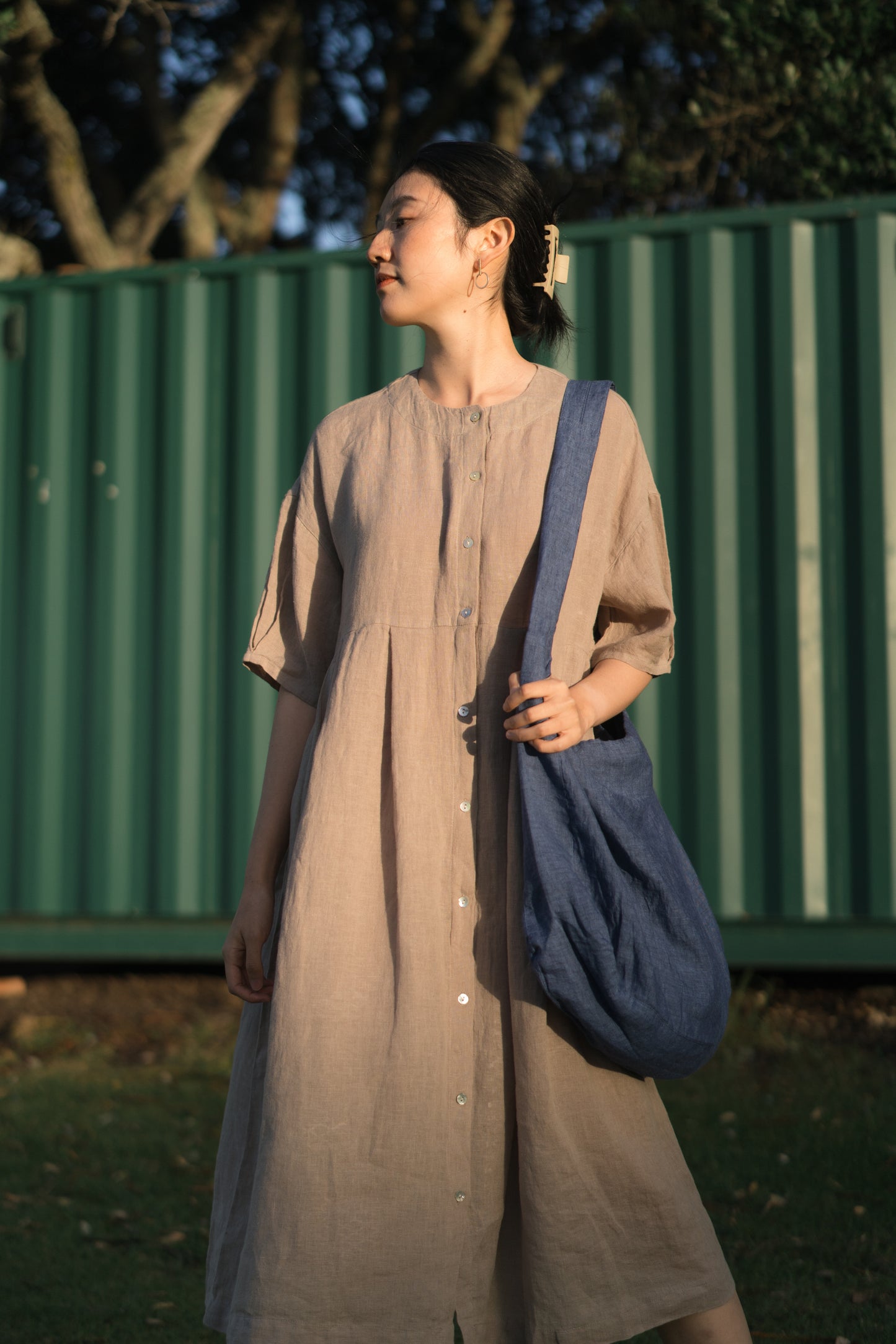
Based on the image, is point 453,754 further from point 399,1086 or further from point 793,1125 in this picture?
point 793,1125

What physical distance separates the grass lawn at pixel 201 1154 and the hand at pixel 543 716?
1.64 m

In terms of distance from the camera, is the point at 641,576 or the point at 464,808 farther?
the point at 641,576

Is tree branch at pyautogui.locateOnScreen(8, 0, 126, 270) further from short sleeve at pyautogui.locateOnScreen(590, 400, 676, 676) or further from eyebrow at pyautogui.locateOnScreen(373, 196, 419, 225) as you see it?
short sleeve at pyautogui.locateOnScreen(590, 400, 676, 676)

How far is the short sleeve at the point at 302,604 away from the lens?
6.48 ft

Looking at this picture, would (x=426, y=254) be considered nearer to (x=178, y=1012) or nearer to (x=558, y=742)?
(x=558, y=742)

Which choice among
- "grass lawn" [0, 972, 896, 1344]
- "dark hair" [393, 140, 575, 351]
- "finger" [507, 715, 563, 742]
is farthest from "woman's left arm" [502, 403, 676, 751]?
"grass lawn" [0, 972, 896, 1344]

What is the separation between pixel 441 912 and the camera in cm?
171

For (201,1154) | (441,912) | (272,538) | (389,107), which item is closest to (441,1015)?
(441,912)

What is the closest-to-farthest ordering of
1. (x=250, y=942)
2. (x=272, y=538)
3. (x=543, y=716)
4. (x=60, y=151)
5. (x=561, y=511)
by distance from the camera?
(x=543, y=716)
(x=561, y=511)
(x=250, y=942)
(x=272, y=538)
(x=60, y=151)

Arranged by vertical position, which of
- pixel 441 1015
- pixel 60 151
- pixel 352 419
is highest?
pixel 60 151

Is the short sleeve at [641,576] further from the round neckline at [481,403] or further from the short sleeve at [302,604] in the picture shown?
the short sleeve at [302,604]

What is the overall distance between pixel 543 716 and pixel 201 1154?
273 cm

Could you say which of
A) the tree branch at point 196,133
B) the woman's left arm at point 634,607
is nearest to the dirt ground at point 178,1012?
the woman's left arm at point 634,607

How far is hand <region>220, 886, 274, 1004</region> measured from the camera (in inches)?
73.6
